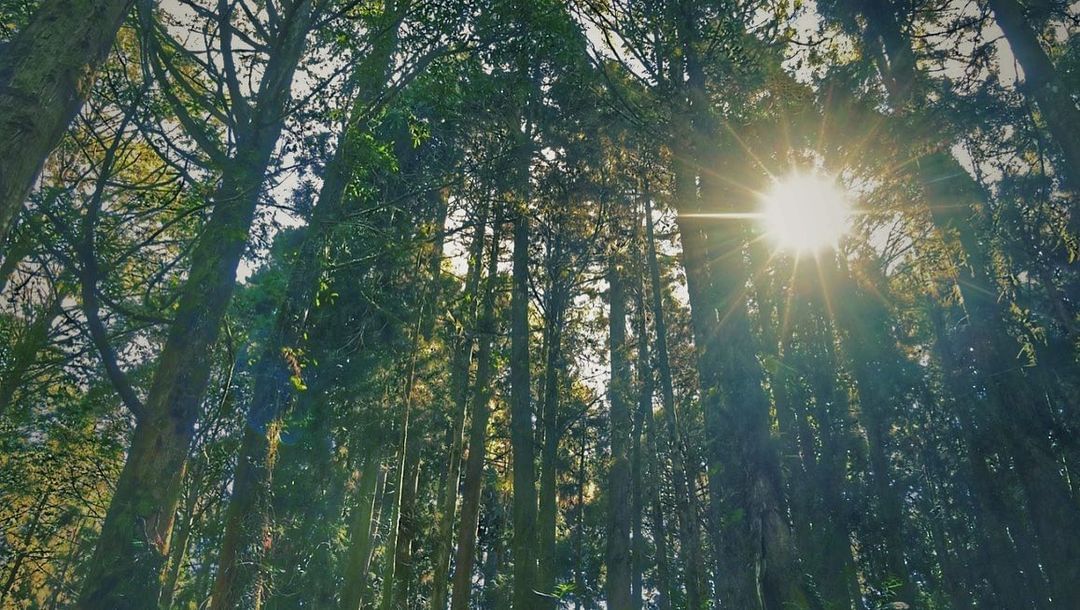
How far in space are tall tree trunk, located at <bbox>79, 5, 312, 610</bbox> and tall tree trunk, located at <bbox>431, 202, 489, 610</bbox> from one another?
5.23 metres

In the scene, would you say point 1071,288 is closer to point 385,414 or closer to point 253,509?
point 385,414

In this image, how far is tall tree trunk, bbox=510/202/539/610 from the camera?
11.0 metres

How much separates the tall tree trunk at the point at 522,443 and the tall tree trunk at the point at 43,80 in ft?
29.9

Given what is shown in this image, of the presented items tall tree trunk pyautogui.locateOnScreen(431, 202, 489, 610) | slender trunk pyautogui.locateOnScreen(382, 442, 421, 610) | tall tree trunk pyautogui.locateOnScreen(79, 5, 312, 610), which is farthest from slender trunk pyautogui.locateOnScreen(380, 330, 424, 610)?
tall tree trunk pyautogui.locateOnScreen(79, 5, 312, 610)

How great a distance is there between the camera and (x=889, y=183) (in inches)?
571

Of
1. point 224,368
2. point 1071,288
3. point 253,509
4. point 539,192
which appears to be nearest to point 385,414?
point 224,368

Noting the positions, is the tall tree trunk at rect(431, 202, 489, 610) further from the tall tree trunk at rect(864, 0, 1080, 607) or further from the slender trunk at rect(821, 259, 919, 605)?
the slender trunk at rect(821, 259, 919, 605)

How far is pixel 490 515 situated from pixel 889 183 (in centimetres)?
1769

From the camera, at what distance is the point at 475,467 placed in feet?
43.9

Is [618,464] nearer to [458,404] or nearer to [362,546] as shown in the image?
[458,404]

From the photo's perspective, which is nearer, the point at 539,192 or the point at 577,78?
the point at 577,78

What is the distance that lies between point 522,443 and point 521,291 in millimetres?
3788

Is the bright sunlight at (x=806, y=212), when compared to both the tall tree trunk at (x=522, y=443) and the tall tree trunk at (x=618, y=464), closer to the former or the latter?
the tall tree trunk at (x=618, y=464)

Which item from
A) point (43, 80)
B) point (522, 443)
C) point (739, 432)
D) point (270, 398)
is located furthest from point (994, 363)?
point (43, 80)
